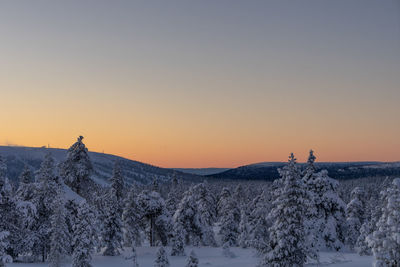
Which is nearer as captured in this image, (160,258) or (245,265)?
(160,258)

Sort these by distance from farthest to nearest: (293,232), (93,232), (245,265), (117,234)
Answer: (117,234)
(245,265)
(93,232)
(293,232)

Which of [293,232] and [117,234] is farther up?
[293,232]

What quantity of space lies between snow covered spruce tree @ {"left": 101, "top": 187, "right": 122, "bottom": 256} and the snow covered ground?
4.44ft

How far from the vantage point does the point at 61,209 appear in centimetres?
3709

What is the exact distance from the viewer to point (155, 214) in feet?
194

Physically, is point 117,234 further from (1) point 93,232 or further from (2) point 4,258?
(2) point 4,258

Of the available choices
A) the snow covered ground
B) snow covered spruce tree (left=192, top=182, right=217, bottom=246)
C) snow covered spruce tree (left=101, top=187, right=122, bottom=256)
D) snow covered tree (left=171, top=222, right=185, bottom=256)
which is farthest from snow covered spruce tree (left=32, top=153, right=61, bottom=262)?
snow covered spruce tree (left=192, top=182, right=217, bottom=246)

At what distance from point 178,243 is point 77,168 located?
58.8ft

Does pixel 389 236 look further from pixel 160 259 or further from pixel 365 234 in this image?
pixel 365 234

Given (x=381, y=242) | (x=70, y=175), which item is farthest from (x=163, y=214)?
(x=381, y=242)

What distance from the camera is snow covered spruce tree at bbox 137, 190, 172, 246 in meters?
58.2

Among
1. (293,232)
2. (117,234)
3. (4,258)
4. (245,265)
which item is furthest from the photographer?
(117,234)

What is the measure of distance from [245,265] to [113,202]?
1928cm

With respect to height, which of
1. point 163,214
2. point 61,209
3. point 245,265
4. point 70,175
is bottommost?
point 245,265
